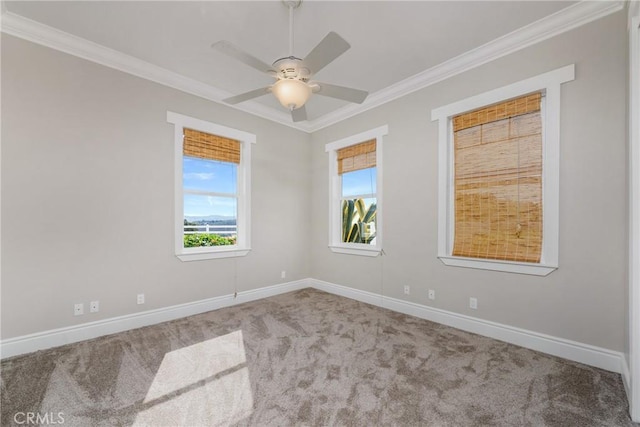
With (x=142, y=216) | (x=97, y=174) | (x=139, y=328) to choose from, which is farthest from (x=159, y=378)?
(x=97, y=174)

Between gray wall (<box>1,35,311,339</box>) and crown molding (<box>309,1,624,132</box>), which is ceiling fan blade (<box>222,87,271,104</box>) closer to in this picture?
gray wall (<box>1,35,311,339</box>)

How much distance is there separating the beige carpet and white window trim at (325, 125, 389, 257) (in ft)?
4.16

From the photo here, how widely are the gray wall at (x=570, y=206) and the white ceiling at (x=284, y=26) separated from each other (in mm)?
364

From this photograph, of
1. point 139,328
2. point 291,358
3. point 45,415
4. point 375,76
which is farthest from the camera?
point 375,76

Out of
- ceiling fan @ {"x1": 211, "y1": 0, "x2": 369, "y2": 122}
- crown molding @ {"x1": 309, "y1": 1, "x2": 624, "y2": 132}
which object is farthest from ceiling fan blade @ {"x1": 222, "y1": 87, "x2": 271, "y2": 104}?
crown molding @ {"x1": 309, "y1": 1, "x2": 624, "y2": 132}

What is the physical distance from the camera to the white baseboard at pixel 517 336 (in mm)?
2125

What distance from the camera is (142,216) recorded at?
3.03 m

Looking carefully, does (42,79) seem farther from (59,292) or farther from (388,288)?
(388,288)

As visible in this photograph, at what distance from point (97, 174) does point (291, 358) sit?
264 centimetres

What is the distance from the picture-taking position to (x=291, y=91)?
2.00 meters

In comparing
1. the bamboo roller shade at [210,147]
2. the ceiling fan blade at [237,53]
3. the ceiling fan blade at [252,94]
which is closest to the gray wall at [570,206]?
the ceiling fan blade at [252,94]

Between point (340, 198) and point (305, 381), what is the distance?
2896 mm

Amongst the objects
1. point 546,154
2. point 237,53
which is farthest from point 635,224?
point 237,53

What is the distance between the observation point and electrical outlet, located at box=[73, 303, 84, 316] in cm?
261
